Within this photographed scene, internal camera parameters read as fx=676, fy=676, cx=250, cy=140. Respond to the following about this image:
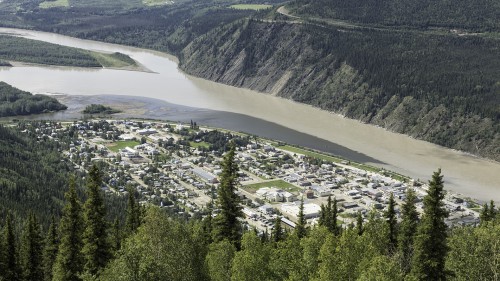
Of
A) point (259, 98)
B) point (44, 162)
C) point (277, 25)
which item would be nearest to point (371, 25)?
point (277, 25)

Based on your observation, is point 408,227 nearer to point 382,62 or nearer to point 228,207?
point 228,207

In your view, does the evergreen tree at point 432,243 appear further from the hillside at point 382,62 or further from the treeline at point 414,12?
the treeline at point 414,12

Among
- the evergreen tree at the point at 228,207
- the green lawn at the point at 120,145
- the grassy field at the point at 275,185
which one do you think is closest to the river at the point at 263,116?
the grassy field at the point at 275,185

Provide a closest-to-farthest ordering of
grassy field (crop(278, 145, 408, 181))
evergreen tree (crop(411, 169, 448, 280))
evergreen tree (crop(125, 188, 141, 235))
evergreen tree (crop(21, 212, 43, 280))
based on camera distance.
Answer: evergreen tree (crop(411, 169, 448, 280)) < evergreen tree (crop(21, 212, 43, 280)) < evergreen tree (crop(125, 188, 141, 235)) < grassy field (crop(278, 145, 408, 181))

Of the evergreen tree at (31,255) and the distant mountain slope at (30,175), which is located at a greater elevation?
the evergreen tree at (31,255)

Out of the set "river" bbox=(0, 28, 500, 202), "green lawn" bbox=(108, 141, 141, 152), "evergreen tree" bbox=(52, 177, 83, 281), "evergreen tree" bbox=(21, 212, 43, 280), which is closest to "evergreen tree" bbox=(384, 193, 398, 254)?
"evergreen tree" bbox=(52, 177, 83, 281)

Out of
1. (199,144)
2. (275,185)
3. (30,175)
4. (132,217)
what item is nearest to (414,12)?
(199,144)

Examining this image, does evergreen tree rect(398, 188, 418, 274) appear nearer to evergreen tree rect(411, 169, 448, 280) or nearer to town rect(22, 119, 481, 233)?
evergreen tree rect(411, 169, 448, 280)

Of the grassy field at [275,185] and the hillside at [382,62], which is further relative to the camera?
the hillside at [382,62]
